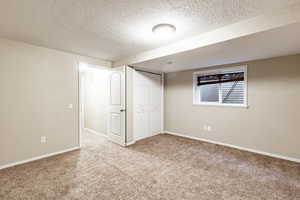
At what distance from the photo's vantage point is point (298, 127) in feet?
9.04

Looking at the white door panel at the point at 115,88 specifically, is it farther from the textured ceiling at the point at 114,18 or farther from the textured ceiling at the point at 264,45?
the textured ceiling at the point at 264,45

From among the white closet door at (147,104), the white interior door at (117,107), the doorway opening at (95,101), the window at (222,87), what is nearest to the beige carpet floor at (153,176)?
the white interior door at (117,107)

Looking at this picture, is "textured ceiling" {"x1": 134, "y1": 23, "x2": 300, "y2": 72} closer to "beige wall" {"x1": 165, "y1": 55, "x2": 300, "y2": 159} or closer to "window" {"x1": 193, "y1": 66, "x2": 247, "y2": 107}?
"beige wall" {"x1": 165, "y1": 55, "x2": 300, "y2": 159}

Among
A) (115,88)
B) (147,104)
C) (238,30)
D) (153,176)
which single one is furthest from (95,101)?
(238,30)

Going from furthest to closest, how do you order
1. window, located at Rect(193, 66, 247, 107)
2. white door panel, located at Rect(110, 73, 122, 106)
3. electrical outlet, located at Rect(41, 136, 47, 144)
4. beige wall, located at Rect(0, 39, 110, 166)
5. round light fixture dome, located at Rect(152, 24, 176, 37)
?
white door panel, located at Rect(110, 73, 122, 106), window, located at Rect(193, 66, 247, 107), electrical outlet, located at Rect(41, 136, 47, 144), beige wall, located at Rect(0, 39, 110, 166), round light fixture dome, located at Rect(152, 24, 176, 37)

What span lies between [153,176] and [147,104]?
7.92 ft

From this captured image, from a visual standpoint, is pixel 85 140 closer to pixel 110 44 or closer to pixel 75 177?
pixel 75 177

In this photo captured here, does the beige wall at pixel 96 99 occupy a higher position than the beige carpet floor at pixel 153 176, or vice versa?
the beige wall at pixel 96 99

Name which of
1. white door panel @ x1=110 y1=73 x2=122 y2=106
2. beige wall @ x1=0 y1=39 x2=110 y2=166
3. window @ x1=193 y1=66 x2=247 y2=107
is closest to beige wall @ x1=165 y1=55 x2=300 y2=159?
window @ x1=193 y1=66 x2=247 y2=107

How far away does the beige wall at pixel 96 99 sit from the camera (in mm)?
4512

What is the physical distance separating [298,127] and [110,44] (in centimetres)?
394

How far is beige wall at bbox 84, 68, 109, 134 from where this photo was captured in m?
4.51

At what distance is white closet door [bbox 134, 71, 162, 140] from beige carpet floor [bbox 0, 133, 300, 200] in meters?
1.02

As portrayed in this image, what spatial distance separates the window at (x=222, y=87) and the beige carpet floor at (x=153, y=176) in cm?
125
